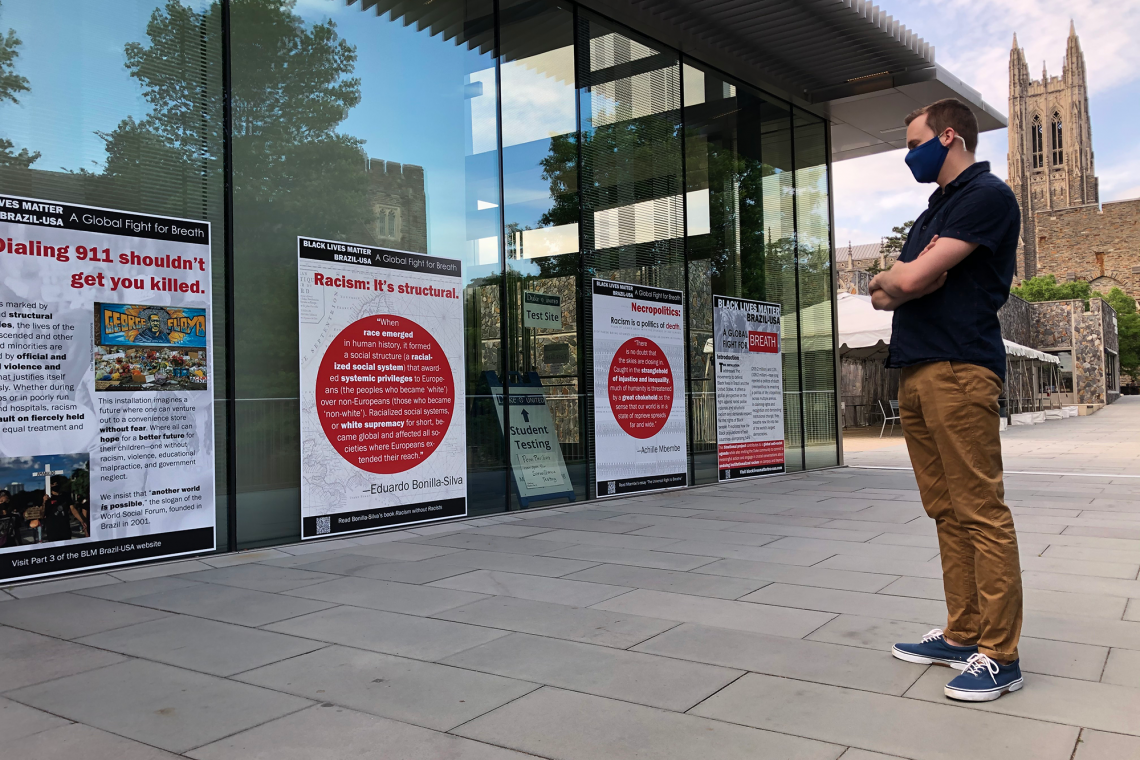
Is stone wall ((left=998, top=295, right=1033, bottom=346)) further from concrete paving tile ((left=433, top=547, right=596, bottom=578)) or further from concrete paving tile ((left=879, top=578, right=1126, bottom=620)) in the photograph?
concrete paving tile ((left=433, top=547, right=596, bottom=578))

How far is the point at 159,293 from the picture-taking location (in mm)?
6090

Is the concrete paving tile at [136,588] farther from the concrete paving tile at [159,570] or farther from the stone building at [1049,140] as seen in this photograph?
the stone building at [1049,140]

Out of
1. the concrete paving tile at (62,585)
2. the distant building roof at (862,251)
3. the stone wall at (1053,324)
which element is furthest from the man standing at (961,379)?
the distant building roof at (862,251)

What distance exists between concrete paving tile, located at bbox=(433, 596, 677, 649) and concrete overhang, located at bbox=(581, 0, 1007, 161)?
24.2 ft

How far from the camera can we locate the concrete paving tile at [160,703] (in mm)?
2900

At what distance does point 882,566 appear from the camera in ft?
18.0

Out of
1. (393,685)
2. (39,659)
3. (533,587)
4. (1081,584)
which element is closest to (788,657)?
(393,685)

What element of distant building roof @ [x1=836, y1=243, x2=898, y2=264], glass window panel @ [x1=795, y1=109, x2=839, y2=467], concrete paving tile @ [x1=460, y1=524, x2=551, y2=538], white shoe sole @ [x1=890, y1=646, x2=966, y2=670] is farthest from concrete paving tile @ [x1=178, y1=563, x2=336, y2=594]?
distant building roof @ [x1=836, y1=243, x2=898, y2=264]

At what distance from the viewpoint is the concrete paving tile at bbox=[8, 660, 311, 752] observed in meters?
2.90

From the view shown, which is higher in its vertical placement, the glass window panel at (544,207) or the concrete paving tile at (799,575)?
the glass window panel at (544,207)

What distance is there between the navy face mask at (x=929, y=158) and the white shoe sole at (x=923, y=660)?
1.90 metres

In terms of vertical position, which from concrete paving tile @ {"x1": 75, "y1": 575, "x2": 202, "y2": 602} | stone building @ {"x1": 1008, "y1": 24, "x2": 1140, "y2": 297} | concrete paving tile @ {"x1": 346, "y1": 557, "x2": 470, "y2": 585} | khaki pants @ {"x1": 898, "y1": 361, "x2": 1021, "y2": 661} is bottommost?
concrete paving tile @ {"x1": 346, "y1": 557, "x2": 470, "y2": 585}

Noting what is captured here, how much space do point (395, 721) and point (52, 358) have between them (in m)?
3.97

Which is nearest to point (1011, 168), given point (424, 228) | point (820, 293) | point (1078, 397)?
point (1078, 397)
